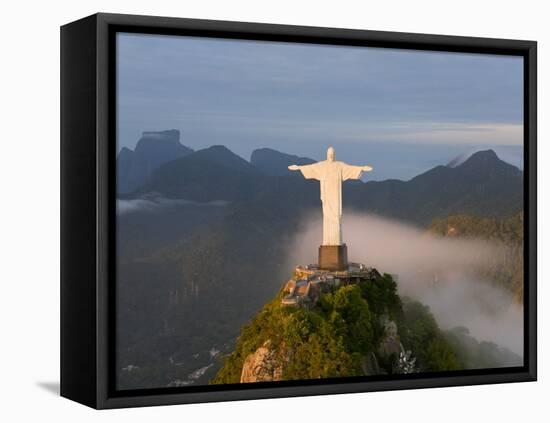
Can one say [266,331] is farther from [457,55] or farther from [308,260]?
[457,55]

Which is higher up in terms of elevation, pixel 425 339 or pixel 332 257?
pixel 332 257

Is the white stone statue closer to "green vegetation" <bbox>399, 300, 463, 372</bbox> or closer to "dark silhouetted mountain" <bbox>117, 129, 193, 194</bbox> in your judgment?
"green vegetation" <bbox>399, 300, 463, 372</bbox>

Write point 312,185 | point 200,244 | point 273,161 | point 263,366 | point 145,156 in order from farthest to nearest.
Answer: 1. point 312,185
2. point 273,161
3. point 263,366
4. point 200,244
5. point 145,156

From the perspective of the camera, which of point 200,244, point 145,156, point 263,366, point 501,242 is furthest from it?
point 501,242

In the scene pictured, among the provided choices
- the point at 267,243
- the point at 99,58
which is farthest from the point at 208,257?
the point at 99,58

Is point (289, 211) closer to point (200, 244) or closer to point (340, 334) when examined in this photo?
point (200, 244)

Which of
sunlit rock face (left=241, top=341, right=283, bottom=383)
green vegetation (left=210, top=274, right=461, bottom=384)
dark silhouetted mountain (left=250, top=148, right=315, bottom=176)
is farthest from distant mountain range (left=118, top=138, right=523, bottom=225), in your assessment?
sunlit rock face (left=241, top=341, right=283, bottom=383)

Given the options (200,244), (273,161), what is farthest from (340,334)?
(273,161)
